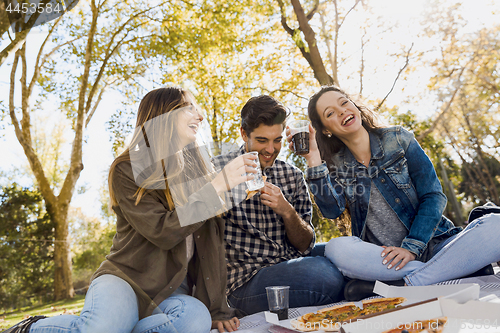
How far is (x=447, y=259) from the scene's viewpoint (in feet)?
7.19

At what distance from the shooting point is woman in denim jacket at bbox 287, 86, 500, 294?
7.23ft

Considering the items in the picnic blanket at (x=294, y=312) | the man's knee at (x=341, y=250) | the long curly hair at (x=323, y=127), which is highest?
the long curly hair at (x=323, y=127)

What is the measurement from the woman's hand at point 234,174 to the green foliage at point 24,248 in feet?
27.5

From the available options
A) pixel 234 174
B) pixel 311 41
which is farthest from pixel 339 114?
pixel 311 41

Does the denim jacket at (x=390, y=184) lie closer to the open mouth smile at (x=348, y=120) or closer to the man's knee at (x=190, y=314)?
the open mouth smile at (x=348, y=120)

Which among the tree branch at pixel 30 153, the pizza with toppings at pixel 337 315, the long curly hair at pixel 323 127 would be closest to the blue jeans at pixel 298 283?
the pizza with toppings at pixel 337 315

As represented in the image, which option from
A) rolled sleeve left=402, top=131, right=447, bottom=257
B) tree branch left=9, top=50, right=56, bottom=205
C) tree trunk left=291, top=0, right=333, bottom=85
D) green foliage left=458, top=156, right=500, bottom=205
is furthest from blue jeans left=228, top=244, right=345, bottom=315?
green foliage left=458, top=156, right=500, bottom=205

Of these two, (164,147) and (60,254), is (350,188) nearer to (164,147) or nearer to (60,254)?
(164,147)

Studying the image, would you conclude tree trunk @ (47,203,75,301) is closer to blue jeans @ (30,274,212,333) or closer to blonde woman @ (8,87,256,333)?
blonde woman @ (8,87,256,333)

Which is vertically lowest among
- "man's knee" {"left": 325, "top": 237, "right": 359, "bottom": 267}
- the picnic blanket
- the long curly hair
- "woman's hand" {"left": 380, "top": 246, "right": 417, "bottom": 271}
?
the picnic blanket

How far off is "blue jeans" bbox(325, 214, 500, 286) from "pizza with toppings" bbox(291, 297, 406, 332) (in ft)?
1.47

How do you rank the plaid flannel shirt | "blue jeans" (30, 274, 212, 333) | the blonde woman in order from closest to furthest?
"blue jeans" (30, 274, 212, 333) → the blonde woman → the plaid flannel shirt

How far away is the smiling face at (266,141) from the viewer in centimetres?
269

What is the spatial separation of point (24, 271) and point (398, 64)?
1091 centimetres
